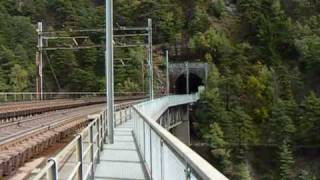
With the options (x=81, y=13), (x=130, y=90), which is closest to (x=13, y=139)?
(x=130, y=90)

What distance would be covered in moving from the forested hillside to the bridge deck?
5936cm

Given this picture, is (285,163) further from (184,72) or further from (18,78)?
(18,78)

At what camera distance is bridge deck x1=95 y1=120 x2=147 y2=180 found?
42.1ft

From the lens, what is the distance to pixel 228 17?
153250mm

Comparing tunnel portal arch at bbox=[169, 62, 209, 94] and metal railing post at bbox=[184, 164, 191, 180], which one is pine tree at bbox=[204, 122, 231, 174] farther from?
metal railing post at bbox=[184, 164, 191, 180]

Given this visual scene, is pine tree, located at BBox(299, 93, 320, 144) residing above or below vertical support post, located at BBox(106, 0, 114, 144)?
below

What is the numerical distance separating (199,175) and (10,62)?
111076 millimetres

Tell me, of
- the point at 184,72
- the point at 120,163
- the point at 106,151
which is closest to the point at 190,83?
the point at 184,72

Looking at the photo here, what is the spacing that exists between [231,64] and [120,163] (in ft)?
372

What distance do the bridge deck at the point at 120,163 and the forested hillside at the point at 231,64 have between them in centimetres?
5936

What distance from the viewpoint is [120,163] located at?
15156mm

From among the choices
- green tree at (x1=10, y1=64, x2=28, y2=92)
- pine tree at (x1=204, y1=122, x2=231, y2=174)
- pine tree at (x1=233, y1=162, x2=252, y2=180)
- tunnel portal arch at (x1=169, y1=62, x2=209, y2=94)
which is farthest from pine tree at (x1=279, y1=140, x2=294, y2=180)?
green tree at (x1=10, y1=64, x2=28, y2=92)

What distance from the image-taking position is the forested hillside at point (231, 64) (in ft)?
307

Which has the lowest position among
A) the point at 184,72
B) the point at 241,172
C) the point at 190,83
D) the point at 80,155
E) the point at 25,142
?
the point at 241,172
